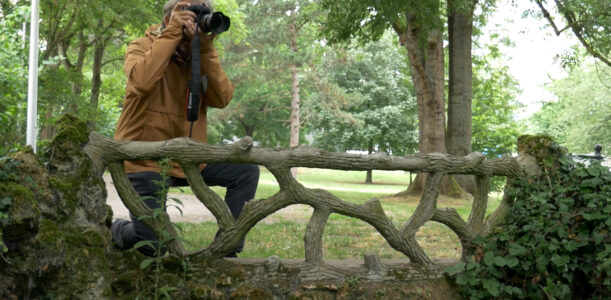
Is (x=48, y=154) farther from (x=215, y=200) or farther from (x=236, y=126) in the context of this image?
(x=236, y=126)

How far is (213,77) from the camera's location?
375 cm

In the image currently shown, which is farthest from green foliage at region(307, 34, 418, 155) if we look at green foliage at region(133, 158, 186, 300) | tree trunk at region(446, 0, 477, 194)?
green foliage at region(133, 158, 186, 300)

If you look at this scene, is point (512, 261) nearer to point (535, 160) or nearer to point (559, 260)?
point (559, 260)

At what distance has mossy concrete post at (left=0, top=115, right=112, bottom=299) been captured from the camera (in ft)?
8.07

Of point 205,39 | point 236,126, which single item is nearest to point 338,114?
point 236,126

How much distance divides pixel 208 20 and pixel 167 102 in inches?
23.8

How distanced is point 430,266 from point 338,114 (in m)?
28.8

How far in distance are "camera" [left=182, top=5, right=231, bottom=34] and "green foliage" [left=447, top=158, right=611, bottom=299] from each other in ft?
6.89

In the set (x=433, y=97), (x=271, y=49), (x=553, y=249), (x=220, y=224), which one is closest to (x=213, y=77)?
(x=220, y=224)

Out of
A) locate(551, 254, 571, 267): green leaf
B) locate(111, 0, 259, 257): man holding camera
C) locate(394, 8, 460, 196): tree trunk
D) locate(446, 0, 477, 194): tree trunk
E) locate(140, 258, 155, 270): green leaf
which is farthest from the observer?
locate(394, 8, 460, 196): tree trunk

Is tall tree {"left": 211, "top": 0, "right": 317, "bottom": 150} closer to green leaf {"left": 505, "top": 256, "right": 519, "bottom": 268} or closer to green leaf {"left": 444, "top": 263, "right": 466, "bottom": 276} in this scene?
green leaf {"left": 444, "top": 263, "right": 466, "bottom": 276}

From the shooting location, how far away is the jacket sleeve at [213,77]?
12.1 ft

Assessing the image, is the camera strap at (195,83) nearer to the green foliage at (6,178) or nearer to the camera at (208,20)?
the camera at (208,20)

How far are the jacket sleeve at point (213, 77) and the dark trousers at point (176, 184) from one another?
53cm
